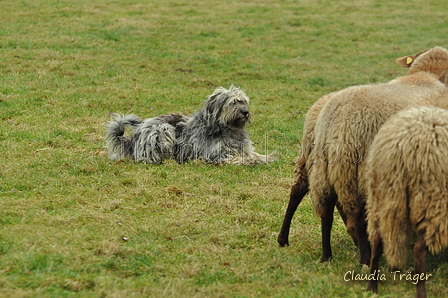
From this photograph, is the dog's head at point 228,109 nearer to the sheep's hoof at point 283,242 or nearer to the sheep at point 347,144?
the sheep at point 347,144

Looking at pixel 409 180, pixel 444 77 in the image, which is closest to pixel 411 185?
pixel 409 180

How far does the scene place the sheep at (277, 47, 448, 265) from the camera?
212 inches

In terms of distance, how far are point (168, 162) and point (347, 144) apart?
15.5ft

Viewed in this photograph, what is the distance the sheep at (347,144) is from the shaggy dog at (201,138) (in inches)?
142

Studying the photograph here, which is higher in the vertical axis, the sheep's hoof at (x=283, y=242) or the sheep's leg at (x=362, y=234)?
the sheep's leg at (x=362, y=234)

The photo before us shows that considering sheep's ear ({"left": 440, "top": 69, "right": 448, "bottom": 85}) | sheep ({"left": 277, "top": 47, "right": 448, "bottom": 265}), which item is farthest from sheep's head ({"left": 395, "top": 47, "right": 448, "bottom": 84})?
sheep ({"left": 277, "top": 47, "right": 448, "bottom": 265})

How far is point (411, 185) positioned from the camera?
463cm

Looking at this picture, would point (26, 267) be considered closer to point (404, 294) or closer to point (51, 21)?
point (404, 294)

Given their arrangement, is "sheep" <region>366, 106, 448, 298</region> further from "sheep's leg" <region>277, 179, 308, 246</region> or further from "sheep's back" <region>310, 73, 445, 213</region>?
"sheep's leg" <region>277, 179, 308, 246</region>

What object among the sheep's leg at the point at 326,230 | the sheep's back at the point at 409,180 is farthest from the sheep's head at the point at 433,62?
the sheep's back at the point at 409,180

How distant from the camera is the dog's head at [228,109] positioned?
980cm

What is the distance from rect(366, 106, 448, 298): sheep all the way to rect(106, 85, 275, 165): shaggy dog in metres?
4.84

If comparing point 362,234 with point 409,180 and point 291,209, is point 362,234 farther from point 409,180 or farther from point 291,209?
point 409,180

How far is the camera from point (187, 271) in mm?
5156
